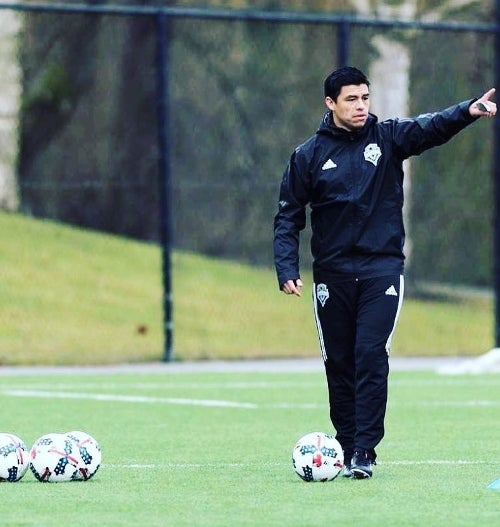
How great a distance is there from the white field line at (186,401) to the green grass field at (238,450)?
2cm

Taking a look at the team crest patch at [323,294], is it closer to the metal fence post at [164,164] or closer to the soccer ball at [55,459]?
the soccer ball at [55,459]

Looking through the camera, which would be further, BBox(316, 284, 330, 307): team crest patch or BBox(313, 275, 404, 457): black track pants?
BBox(316, 284, 330, 307): team crest patch

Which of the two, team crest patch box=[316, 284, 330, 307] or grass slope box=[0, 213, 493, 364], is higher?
team crest patch box=[316, 284, 330, 307]

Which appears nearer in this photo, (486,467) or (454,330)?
(486,467)

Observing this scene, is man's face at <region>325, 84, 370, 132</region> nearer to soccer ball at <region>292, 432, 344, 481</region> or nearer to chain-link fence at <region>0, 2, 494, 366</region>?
soccer ball at <region>292, 432, 344, 481</region>

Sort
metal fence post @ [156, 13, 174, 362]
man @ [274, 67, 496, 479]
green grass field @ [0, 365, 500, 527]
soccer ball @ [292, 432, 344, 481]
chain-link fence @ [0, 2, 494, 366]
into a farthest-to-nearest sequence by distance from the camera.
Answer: chain-link fence @ [0, 2, 494, 366]
metal fence post @ [156, 13, 174, 362]
man @ [274, 67, 496, 479]
soccer ball @ [292, 432, 344, 481]
green grass field @ [0, 365, 500, 527]

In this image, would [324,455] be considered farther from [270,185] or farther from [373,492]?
[270,185]

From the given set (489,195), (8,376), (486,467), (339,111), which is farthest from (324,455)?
(489,195)

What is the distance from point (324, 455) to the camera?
350 inches

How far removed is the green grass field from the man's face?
1924 mm

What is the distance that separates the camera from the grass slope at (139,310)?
19.6 metres

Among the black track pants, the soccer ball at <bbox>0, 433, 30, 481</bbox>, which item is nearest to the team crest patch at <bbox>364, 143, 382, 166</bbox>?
the black track pants

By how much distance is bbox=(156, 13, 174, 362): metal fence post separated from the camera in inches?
741

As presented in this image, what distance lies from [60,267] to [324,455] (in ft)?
39.8
